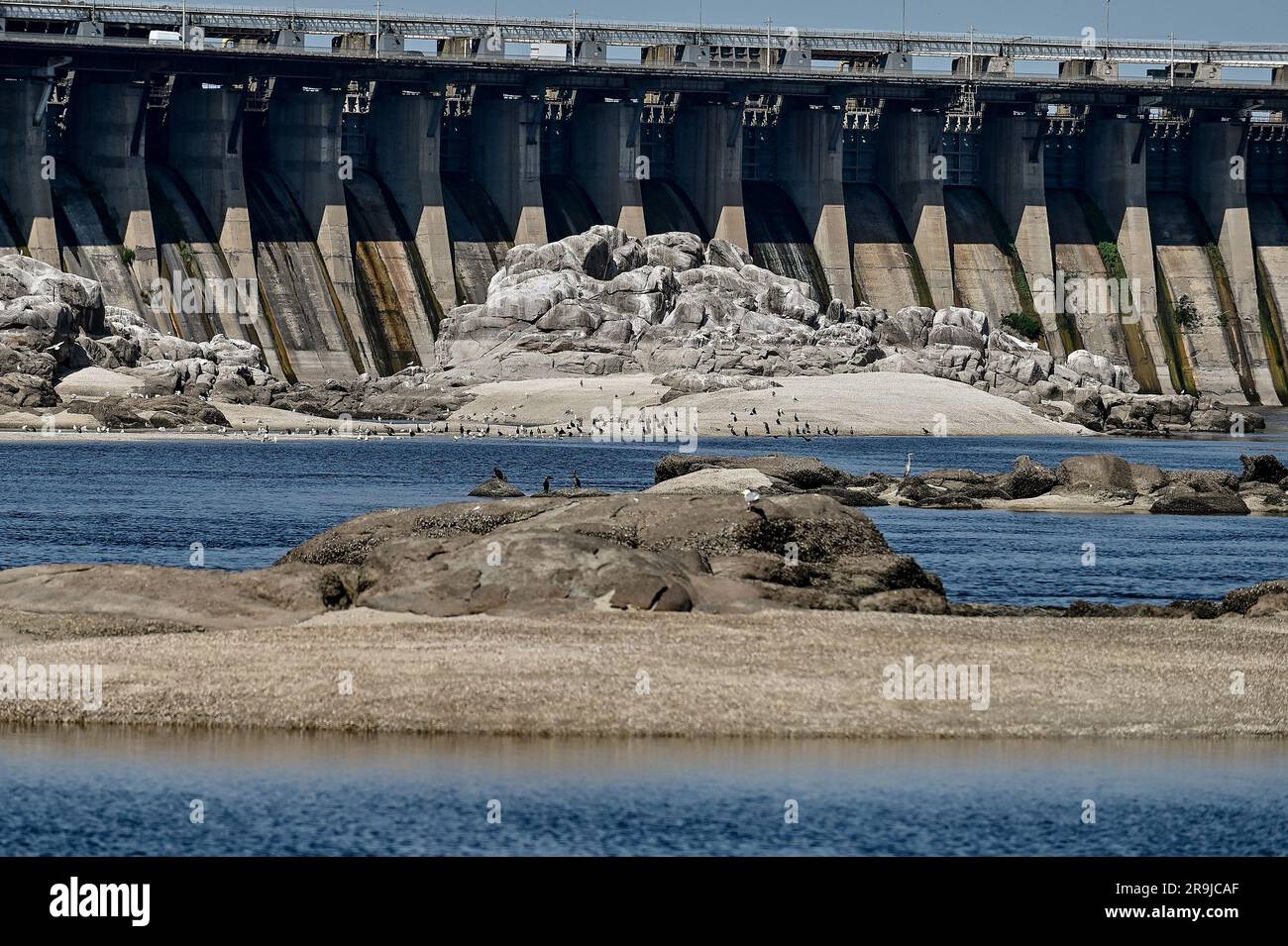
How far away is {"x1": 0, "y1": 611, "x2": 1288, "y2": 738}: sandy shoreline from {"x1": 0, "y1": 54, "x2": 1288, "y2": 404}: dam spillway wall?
114 metres

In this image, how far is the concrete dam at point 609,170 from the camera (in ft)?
488

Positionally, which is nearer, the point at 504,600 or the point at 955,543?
the point at 504,600

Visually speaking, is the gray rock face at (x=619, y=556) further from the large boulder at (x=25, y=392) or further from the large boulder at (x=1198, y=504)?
the large boulder at (x=25, y=392)

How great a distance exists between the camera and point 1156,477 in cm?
8994

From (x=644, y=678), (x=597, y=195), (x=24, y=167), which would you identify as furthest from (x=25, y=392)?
(x=644, y=678)

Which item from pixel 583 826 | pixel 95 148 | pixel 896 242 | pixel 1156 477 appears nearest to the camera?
pixel 583 826

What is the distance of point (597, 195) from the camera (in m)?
172

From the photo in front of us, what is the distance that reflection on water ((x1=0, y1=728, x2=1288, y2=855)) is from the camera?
85.6 ft

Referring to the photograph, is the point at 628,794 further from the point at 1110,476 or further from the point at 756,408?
the point at 756,408

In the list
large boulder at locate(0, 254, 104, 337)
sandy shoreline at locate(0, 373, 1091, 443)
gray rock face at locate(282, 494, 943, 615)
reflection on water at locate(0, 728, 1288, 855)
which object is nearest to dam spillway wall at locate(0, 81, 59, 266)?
large boulder at locate(0, 254, 104, 337)

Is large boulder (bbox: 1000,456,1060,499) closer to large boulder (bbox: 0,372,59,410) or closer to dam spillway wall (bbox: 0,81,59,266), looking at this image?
large boulder (bbox: 0,372,59,410)
